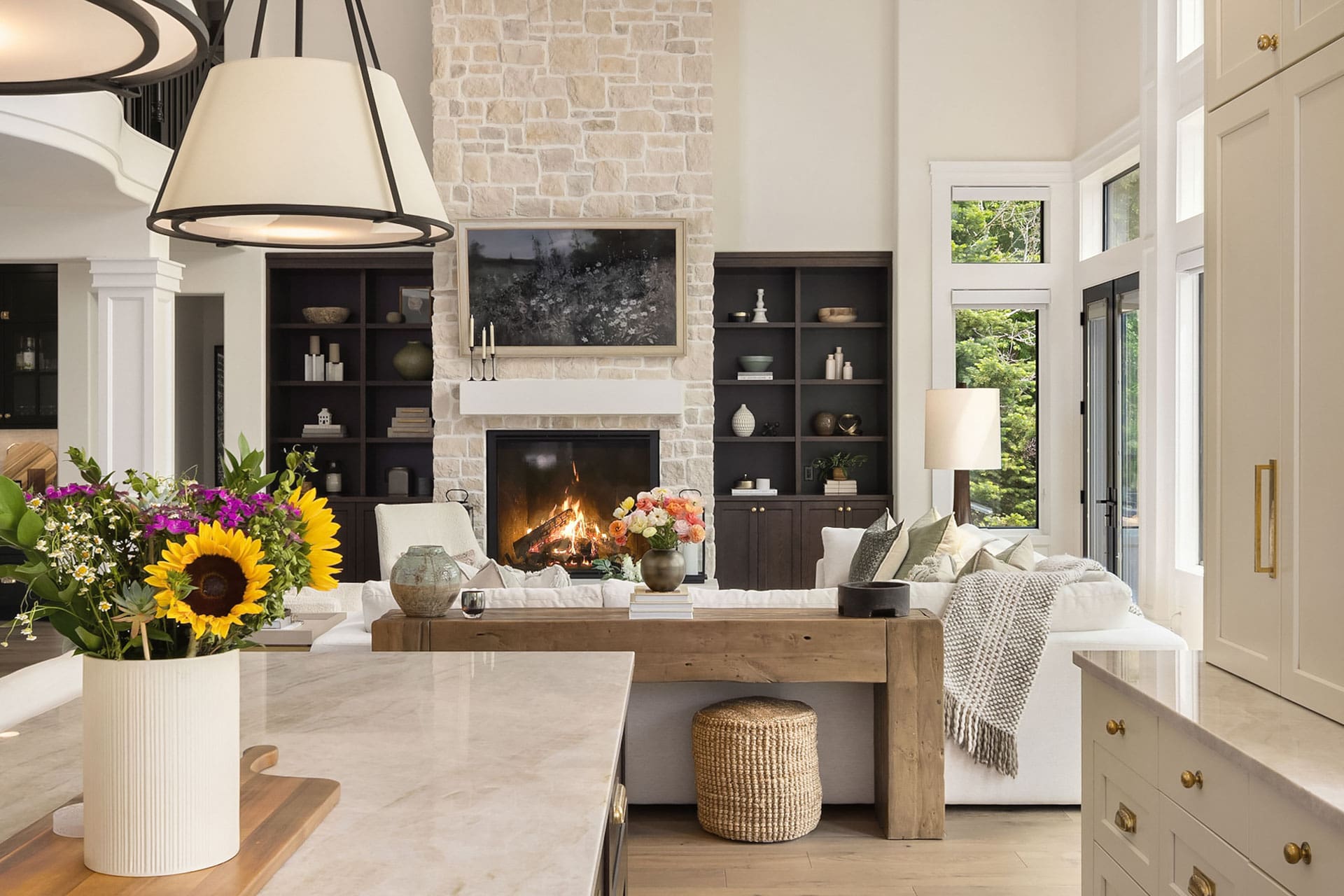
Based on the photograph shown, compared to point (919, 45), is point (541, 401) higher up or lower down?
lower down

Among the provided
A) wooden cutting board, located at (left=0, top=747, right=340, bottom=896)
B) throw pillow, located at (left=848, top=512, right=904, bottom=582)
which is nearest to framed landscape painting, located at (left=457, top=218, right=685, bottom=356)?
throw pillow, located at (left=848, top=512, right=904, bottom=582)

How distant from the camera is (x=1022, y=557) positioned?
396 centimetres

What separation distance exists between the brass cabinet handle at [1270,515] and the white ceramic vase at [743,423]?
5.73m

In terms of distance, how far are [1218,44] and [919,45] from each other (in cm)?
565

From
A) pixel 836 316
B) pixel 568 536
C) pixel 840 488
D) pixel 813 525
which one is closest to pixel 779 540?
pixel 813 525

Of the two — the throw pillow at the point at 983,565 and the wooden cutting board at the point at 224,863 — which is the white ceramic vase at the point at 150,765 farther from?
the throw pillow at the point at 983,565

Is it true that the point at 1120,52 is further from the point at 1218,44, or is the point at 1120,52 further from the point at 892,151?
the point at 1218,44

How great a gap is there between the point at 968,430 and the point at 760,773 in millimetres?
2504

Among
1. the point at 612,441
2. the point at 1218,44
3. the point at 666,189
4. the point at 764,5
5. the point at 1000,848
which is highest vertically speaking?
the point at 764,5

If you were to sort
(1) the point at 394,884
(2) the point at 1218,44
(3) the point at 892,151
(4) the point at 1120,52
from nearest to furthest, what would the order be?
(1) the point at 394,884 < (2) the point at 1218,44 < (4) the point at 1120,52 < (3) the point at 892,151

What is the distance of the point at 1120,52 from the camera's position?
661cm

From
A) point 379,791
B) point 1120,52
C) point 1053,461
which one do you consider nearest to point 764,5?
point 1120,52

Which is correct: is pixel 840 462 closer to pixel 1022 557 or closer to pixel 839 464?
pixel 839 464

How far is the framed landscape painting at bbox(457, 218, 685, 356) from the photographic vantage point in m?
7.15
